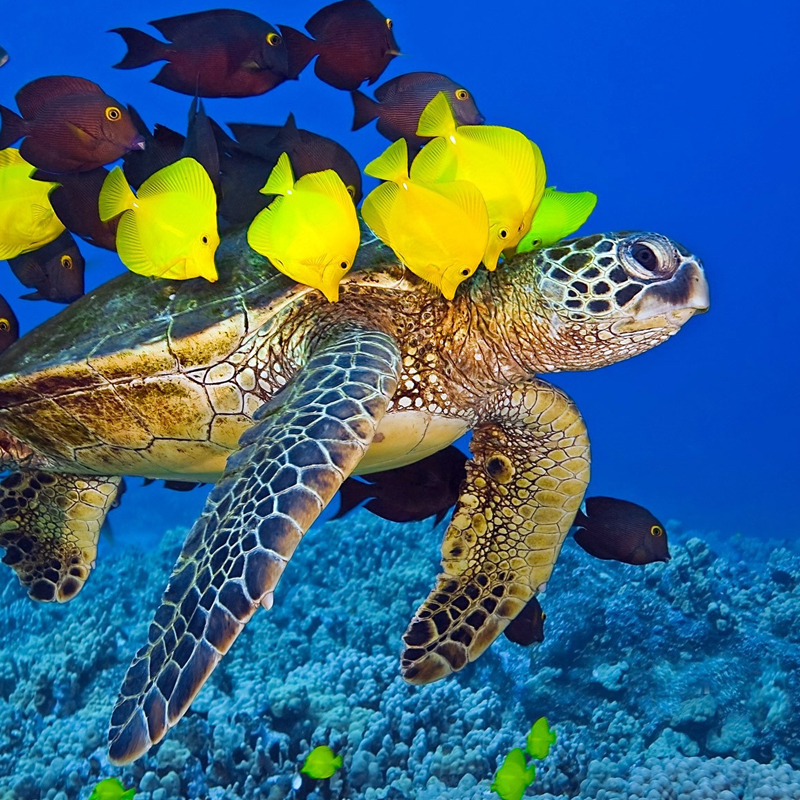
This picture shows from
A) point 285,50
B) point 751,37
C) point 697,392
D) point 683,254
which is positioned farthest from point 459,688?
point 697,392

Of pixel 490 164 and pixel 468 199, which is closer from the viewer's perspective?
pixel 468 199

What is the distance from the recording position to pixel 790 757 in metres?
4.52

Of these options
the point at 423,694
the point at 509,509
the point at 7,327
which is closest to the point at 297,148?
the point at 7,327

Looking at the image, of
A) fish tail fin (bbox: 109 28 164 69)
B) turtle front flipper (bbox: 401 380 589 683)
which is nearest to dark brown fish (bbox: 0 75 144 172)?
fish tail fin (bbox: 109 28 164 69)

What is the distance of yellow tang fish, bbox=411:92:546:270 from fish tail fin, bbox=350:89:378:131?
60 centimetres

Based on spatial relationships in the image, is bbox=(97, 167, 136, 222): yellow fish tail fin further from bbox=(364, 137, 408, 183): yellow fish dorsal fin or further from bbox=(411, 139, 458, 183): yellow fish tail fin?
bbox=(411, 139, 458, 183): yellow fish tail fin

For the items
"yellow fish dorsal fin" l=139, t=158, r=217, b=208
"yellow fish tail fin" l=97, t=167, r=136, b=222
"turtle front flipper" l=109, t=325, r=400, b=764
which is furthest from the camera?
"yellow fish tail fin" l=97, t=167, r=136, b=222

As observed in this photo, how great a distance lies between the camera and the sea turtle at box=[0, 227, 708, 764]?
2529 mm

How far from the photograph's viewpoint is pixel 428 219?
7.81ft

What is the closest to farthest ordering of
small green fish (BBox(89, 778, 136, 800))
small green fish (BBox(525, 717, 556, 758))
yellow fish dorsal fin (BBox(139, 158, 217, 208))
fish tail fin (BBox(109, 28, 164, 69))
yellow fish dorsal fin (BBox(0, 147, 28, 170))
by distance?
1. yellow fish dorsal fin (BBox(139, 158, 217, 208))
2. fish tail fin (BBox(109, 28, 164, 69))
3. small green fish (BBox(89, 778, 136, 800))
4. yellow fish dorsal fin (BBox(0, 147, 28, 170))
5. small green fish (BBox(525, 717, 556, 758))

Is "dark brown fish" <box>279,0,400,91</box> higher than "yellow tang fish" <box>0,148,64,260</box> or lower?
higher

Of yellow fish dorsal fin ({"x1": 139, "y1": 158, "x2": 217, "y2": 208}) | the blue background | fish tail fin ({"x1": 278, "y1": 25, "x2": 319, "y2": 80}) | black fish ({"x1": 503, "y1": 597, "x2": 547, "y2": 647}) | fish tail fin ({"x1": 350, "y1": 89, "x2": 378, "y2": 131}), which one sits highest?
the blue background

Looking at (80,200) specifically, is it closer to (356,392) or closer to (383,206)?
(383,206)

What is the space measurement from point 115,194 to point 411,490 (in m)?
2.01
